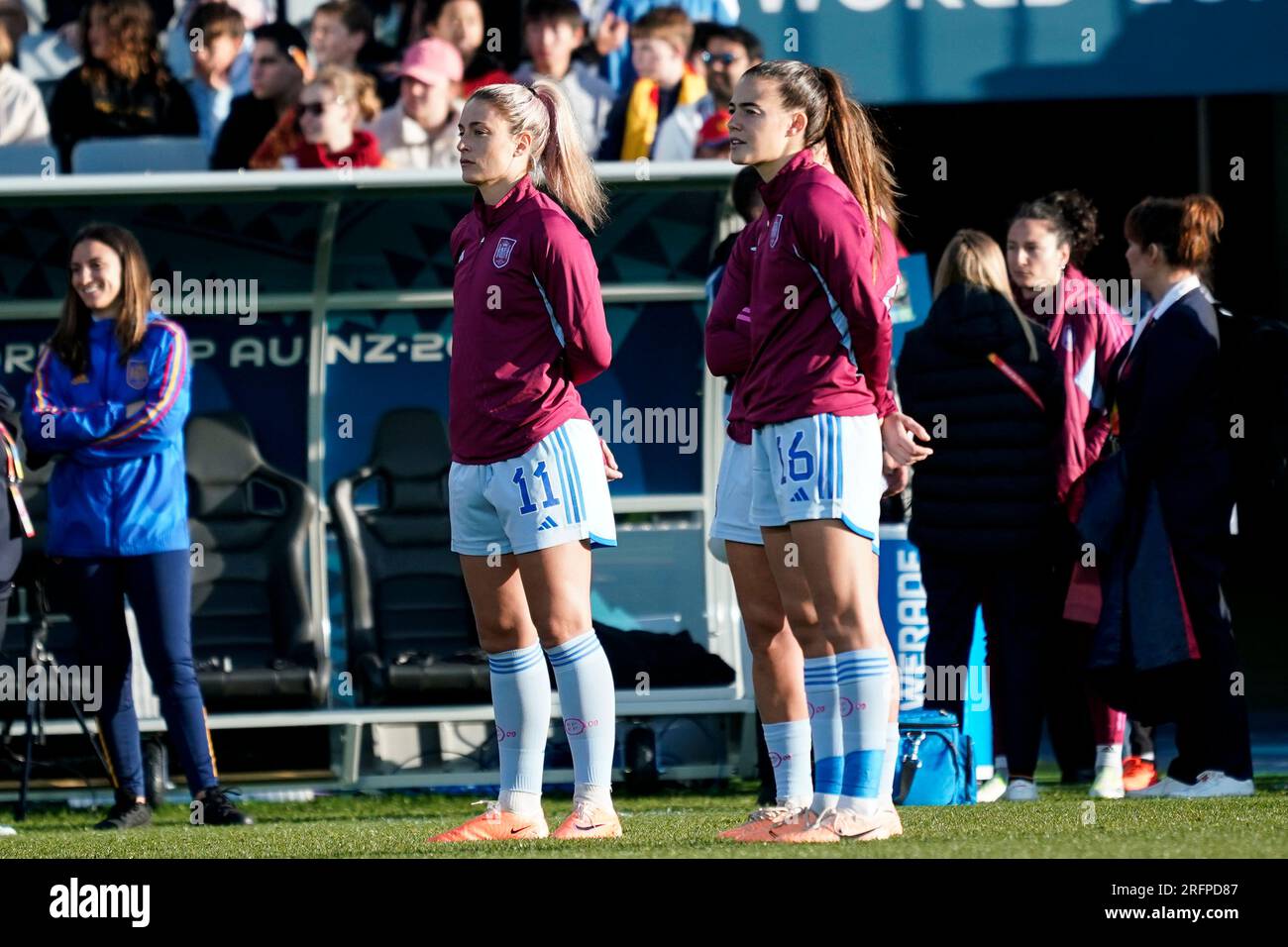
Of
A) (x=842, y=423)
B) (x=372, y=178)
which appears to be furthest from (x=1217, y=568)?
(x=372, y=178)

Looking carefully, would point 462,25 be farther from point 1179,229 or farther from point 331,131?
point 1179,229

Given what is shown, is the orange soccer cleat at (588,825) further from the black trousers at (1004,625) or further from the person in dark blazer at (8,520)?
the person in dark blazer at (8,520)

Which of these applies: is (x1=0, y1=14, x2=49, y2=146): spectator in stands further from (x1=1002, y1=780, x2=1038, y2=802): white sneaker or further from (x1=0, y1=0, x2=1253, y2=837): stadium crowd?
(x1=1002, y1=780, x2=1038, y2=802): white sneaker

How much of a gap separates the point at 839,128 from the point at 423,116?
368 centimetres

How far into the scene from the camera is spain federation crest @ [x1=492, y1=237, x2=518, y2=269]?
4.86 m

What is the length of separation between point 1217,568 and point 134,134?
14.3 feet

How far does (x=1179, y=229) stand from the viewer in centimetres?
628

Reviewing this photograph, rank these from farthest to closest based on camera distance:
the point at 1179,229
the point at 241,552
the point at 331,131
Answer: the point at 241,552 < the point at 331,131 < the point at 1179,229

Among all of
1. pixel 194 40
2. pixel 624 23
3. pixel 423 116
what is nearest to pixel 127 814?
pixel 423 116

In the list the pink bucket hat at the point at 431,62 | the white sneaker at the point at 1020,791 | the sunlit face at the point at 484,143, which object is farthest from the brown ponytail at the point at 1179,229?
the pink bucket hat at the point at 431,62

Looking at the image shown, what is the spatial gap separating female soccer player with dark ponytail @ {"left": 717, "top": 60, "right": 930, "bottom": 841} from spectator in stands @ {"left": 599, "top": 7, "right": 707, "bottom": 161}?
3.30 metres

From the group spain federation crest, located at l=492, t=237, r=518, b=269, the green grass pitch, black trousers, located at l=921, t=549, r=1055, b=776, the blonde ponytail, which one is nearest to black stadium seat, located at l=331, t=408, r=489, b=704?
the green grass pitch
